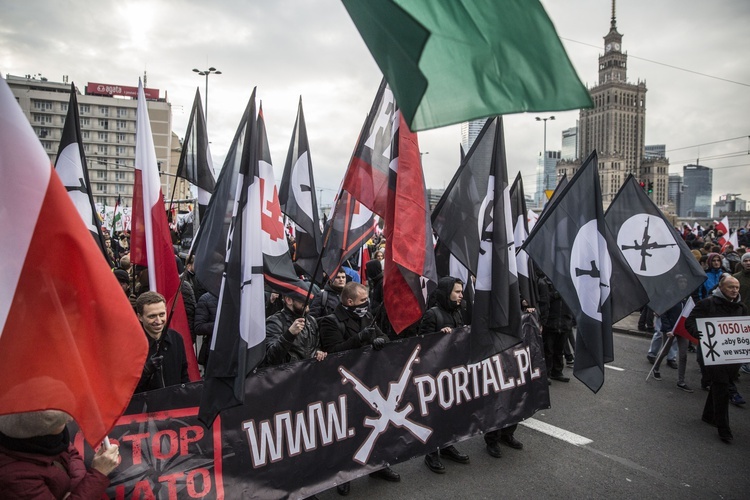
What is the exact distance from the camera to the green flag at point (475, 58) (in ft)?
6.66

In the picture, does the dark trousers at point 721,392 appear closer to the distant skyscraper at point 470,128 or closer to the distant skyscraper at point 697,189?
the distant skyscraper at point 470,128

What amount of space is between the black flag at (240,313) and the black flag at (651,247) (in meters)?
4.54

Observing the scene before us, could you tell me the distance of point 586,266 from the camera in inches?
184

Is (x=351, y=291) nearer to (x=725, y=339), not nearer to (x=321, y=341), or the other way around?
(x=321, y=341)

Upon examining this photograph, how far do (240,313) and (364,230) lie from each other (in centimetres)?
213

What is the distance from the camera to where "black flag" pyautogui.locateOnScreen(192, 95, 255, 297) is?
4312 mm

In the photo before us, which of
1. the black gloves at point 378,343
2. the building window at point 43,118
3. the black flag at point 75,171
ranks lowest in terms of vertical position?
the black gloves at point 378,343

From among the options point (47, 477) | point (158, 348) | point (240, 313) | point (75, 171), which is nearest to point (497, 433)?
point (240, 313)

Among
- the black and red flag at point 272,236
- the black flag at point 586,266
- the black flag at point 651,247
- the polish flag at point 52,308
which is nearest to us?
the polish flag at point 52,308

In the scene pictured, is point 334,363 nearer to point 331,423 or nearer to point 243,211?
point 331,423

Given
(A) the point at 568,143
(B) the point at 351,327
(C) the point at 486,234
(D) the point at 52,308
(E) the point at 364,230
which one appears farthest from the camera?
(A) the point at 568,143

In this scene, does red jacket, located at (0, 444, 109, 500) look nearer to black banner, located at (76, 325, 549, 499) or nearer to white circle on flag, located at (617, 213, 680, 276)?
black banner, located at (76, 325, 549, 499)

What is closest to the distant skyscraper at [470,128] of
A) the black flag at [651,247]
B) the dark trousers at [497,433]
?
the black flag at [651,247]

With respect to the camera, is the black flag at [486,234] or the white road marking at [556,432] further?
the white road marking at [556,432]
